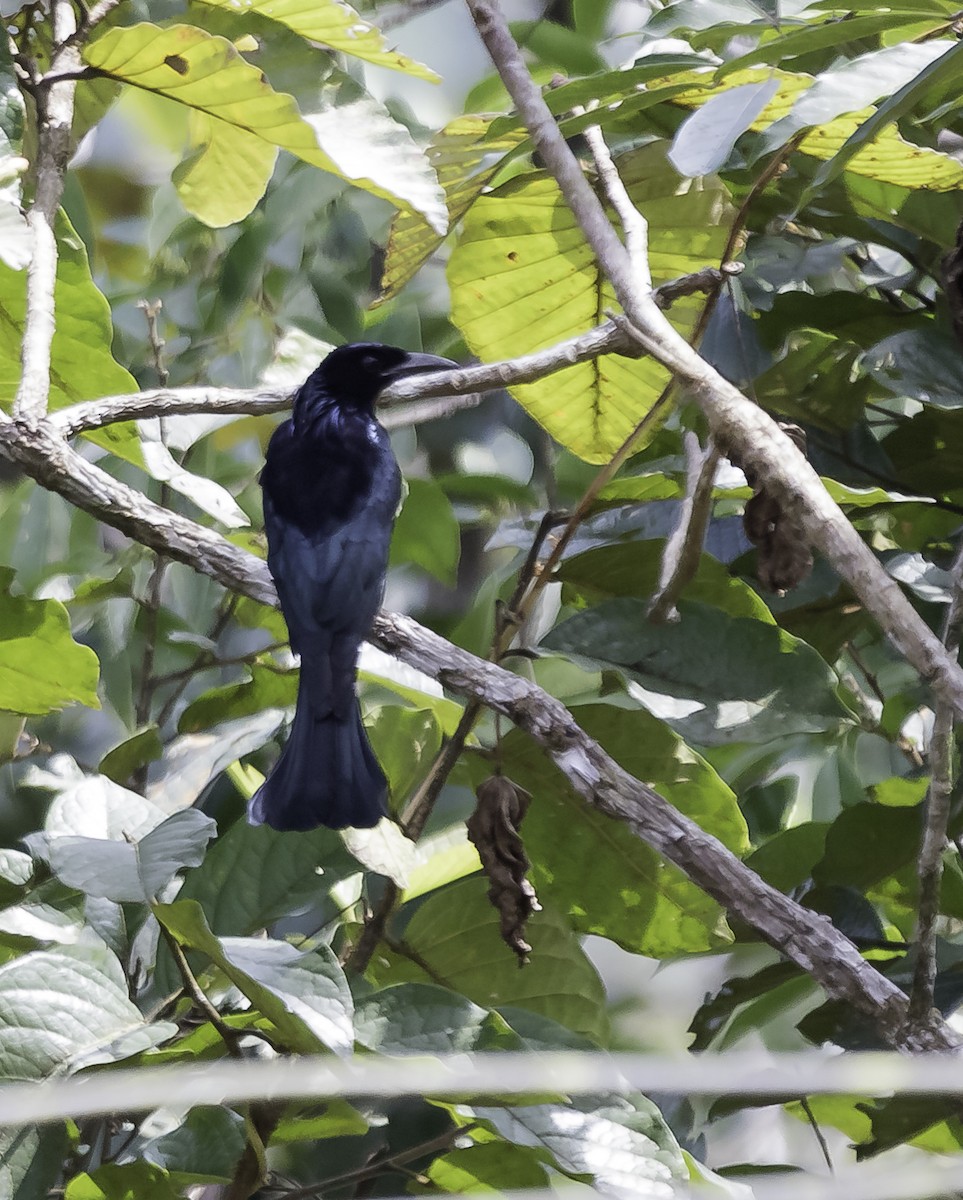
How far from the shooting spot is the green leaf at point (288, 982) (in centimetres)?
132

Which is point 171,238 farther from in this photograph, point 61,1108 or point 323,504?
point 61,1108

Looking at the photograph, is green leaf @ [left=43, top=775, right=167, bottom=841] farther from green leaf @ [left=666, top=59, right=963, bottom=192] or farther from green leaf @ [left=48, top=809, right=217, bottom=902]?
green leaf @ [left=666, top=59, right=963, bottom=192]

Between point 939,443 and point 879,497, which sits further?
point 939,443

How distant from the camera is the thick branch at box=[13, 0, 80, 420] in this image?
1.69m

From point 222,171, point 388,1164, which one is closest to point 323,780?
point 388,1164

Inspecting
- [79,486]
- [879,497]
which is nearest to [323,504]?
[79,486]

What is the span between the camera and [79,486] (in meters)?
1.68

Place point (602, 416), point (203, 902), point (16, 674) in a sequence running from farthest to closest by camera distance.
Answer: point (602, 416) → point (16, 674) → point (203, 902)

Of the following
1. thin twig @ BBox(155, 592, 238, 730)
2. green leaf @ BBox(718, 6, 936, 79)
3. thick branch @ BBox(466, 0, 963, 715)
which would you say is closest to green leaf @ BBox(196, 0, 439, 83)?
thick branch @ BBox(466, 0, 963, 715)

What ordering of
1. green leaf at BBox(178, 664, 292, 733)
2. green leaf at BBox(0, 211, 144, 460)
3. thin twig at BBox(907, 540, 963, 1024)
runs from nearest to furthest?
thin twig at BBox(907, 540, 963, 1024), green leaf at BBox(0, 211, 144, 460), green leaf at BBox(178, 664, 292, 733)

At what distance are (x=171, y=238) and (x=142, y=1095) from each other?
9.94 ft

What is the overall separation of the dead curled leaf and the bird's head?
1.05 metres

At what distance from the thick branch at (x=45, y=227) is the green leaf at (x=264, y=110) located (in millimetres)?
111

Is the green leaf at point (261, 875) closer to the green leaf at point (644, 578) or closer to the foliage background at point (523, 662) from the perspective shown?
the foliage background at point (523, 662)
